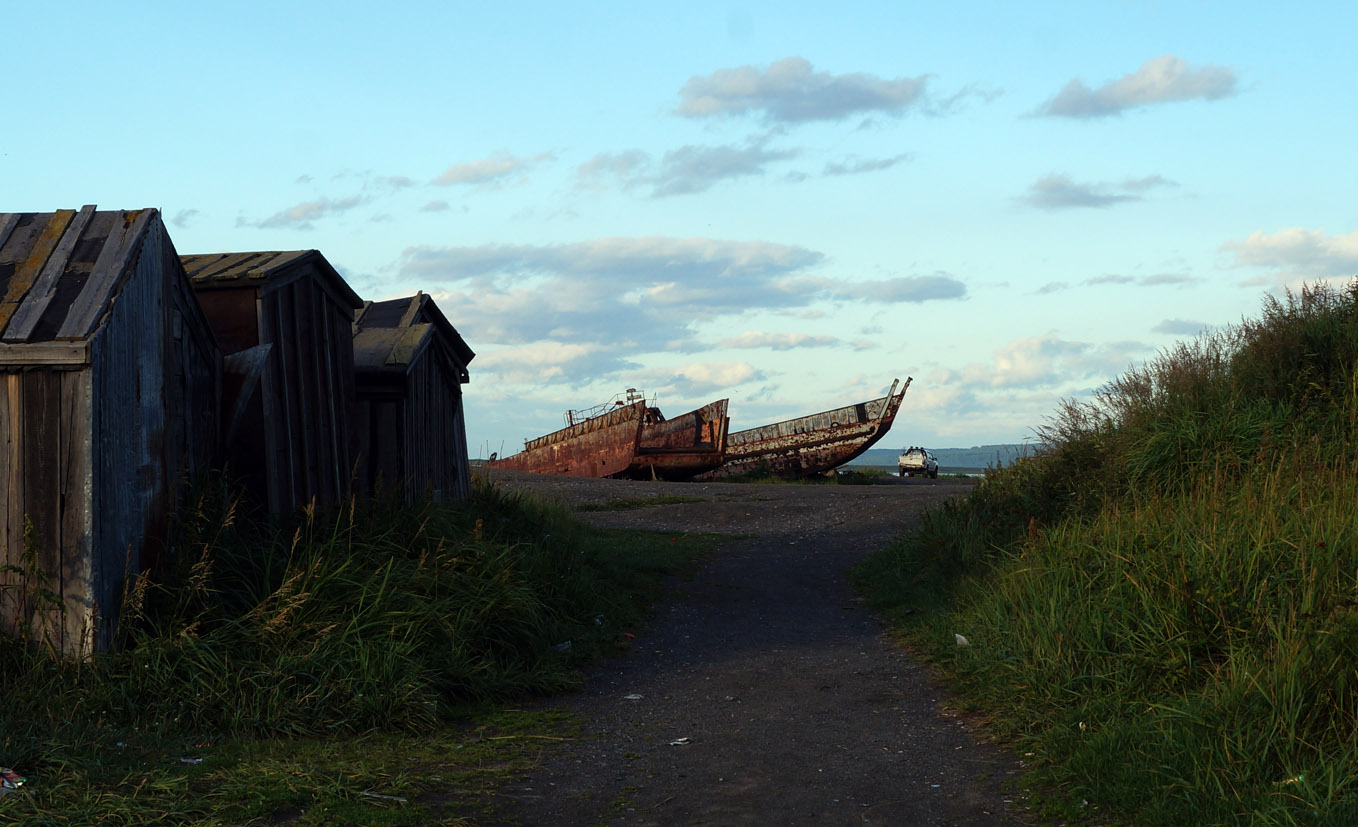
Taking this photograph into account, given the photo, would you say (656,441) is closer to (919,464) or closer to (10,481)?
(919,464)

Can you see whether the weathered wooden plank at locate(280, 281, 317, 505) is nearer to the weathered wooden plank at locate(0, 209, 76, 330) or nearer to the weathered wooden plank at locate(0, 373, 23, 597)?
the weathered wooden plank at locate(0, 209, 76, 330)

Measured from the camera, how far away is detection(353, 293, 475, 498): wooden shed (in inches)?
428

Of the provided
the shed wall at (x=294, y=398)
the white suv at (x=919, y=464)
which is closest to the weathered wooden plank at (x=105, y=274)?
the shed wall at (x=294, y=398)

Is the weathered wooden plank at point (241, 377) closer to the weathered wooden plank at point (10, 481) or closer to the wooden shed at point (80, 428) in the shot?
the wooden shed at point (80, 428)

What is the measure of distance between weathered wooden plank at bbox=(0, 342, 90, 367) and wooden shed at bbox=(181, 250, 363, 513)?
1.92 m

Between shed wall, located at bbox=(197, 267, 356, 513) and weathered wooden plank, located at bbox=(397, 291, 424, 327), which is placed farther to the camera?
weathered wooden plank, located at bbox=(397, 291, 424, 327)

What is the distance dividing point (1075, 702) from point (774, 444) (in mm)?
26463

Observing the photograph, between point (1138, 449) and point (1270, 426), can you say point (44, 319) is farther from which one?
point (1270, 426)

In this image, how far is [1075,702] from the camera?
577 cm

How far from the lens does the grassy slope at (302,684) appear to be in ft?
15.3

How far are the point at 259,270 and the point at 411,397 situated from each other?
3.35 metres

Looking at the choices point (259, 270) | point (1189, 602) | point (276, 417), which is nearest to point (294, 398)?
point (276, 417)

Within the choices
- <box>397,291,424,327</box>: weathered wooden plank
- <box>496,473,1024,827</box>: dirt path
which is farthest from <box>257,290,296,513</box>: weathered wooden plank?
<box>397,291,424,327</box>: weathered wooden plank

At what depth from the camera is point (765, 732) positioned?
6.05 meters
